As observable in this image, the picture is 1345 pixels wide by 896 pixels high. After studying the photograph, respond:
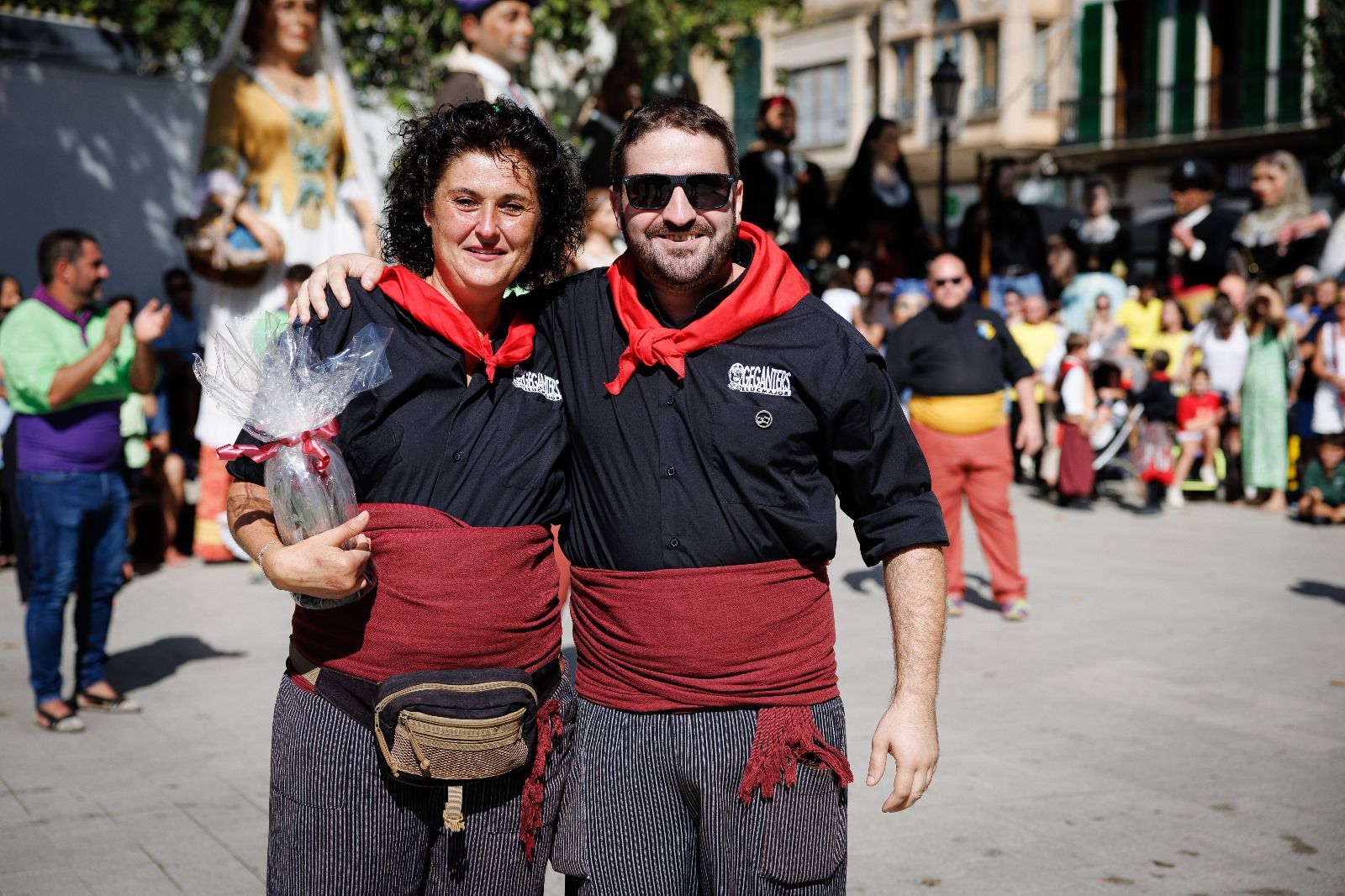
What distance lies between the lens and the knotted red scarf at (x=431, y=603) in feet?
8.63

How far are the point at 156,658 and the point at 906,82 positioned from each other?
104 ft

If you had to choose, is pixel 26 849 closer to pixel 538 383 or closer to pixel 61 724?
pixel 61 724

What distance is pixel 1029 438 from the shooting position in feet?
27.6

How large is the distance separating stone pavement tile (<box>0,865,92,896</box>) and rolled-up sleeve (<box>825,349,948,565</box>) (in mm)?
2878

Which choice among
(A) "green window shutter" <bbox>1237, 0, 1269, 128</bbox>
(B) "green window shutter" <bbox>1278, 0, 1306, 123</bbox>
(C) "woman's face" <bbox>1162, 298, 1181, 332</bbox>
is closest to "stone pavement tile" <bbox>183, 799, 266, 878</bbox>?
(C) "woman's face" <bbox>1162, 298, 1181, 332</bbox>

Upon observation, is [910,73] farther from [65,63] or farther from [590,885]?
[590,885]

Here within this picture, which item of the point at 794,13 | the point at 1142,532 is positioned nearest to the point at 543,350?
the point at 1142,532

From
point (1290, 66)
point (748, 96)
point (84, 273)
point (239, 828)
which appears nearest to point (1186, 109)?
point (1290, 66)

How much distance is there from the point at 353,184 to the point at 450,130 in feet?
21.3

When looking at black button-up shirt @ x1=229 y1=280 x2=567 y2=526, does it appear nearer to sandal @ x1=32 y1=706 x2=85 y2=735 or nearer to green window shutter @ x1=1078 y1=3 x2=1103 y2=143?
sandal @ x1=32 y1=706 x2=85 y2=735

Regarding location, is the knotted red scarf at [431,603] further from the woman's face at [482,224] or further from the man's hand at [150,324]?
the man's hand at [150,324]

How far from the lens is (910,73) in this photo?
35.9 meters

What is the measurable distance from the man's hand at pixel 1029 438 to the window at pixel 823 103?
99.8 feet

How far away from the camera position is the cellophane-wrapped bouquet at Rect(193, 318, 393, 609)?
2.53 metres
